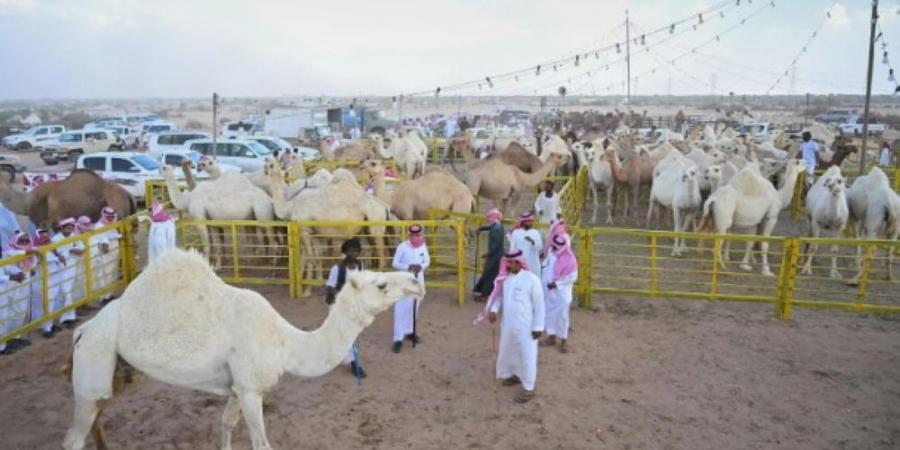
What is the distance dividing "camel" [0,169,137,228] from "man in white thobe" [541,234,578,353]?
25.6 ft

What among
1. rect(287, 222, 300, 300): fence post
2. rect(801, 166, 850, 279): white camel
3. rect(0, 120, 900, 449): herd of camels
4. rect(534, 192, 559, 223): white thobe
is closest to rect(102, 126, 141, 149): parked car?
rect(0, 120, 900, 449): herd of camels

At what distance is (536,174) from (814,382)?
8.37m

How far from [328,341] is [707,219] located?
8.17 m

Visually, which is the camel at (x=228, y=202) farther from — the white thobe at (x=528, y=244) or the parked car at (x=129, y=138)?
the parked car at (x=129, y=138)

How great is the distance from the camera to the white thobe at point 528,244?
8.09 meters

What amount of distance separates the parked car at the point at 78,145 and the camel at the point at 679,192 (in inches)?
950

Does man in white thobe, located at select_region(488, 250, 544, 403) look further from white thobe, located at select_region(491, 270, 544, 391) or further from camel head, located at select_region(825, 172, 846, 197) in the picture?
camel head, located at select_region(825, 172, 846, 197)

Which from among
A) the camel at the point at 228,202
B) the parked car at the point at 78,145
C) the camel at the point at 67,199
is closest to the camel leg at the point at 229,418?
→ the camel at the point at 228,202

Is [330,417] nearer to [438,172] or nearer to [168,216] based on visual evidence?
[168,216]

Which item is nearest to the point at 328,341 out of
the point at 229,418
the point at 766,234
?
the point at 229,418

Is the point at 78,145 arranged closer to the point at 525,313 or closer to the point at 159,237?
the point at 159,237

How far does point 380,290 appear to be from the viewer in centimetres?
446

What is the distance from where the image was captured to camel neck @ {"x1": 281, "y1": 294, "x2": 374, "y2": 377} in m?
4.52

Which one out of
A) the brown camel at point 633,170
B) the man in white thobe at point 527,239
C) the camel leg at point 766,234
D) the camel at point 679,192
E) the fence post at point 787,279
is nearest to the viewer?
the man in white thobe at point 527,239
